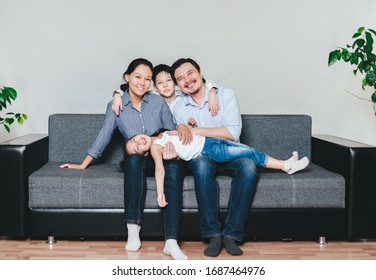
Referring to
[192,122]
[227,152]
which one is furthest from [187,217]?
[192,122]

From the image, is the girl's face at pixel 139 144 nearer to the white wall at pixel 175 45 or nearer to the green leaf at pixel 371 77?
the white wall at pixel 175 45

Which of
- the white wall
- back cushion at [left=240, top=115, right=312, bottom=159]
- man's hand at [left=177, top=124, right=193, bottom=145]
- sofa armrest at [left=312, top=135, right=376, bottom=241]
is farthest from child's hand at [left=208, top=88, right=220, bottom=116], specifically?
the white wall

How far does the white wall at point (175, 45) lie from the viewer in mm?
4312

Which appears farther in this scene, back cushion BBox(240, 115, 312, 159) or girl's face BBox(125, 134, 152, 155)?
back cushion BBox(240, 115, 312, 159)

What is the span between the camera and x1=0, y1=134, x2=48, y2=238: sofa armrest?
3.12 meters

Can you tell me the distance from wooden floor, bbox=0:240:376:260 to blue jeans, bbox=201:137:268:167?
489 mm

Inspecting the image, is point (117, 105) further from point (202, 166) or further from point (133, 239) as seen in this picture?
point (133, 239)

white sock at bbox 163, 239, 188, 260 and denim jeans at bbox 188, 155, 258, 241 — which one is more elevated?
denim jeans at bbox 188, 155, 258, 241

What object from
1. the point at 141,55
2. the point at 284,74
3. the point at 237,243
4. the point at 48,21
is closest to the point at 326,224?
the point at 237,243

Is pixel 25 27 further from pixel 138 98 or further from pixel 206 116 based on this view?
pixel 206 116

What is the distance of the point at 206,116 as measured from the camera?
3.46 metres

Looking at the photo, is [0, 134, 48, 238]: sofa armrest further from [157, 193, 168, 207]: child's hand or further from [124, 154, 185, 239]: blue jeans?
[157, 193, 168, 207]: child's hand

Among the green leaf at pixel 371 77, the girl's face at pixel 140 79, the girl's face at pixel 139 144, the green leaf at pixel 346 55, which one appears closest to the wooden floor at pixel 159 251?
the girl's face at pixel 139 144

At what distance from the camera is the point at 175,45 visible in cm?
435
